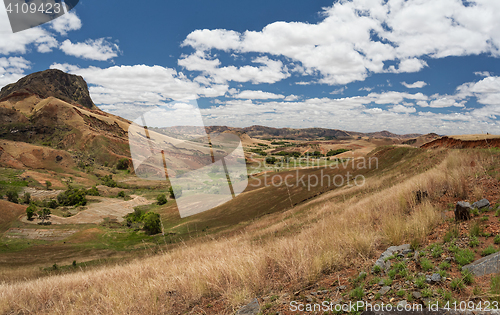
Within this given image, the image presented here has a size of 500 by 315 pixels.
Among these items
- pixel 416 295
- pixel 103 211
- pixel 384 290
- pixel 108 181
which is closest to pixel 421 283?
pixel 416 295

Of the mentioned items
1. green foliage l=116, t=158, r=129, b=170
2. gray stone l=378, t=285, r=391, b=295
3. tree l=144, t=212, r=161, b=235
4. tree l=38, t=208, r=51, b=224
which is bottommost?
tree l=144, t=212, r=161, b=235

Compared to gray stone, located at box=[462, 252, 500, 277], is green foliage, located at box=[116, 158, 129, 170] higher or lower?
higher

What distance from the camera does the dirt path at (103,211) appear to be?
5316 centimetres

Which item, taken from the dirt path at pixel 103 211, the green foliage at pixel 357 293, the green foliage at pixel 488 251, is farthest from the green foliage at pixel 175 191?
the dirt path at pixel 103 211

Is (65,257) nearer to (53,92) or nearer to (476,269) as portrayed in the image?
(476,269)

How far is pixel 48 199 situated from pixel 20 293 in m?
79.6

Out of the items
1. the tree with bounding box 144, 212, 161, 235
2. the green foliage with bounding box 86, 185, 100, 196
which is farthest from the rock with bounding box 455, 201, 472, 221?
the green foliage with bounding box 86, 185, 100, 196

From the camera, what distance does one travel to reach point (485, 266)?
140 inches

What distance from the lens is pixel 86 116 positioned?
137 meters

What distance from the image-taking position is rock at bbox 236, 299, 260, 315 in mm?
3820

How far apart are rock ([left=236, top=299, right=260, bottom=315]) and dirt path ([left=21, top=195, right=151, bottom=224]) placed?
64.3m

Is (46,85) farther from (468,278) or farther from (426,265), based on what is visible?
(468,278)

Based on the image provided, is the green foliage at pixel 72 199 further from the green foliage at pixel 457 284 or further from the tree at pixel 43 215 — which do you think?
the green foliage at pixel 457 284

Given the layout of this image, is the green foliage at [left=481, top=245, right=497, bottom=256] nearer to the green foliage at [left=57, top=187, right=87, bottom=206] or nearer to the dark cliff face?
the green foliage at [left=57, top=187, right=87, bottom=206]
